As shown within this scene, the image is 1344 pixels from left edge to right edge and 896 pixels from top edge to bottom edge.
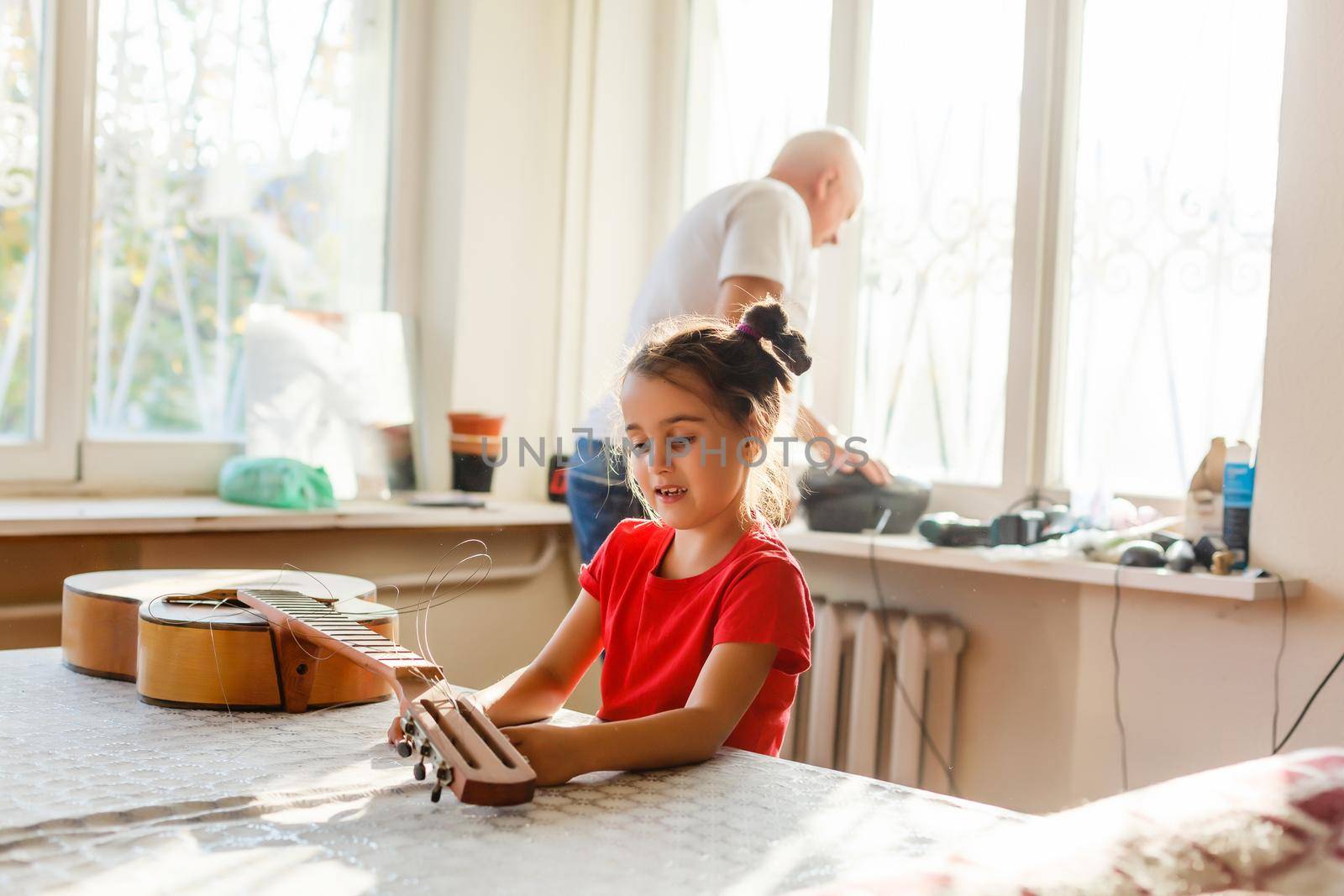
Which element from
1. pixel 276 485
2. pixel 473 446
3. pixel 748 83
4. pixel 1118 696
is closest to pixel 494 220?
pixel 473 446

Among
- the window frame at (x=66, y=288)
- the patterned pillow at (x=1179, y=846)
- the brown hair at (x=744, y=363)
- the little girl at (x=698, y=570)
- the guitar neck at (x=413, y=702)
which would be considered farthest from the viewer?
the window frame at (x=66, y=288)

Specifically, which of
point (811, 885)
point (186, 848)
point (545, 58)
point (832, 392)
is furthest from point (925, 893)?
point (545, 58)

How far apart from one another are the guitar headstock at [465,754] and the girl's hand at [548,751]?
20 mm

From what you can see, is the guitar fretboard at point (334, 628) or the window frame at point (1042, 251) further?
the window frame at point (1042, 251)

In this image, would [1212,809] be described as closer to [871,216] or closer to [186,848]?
[186,848]

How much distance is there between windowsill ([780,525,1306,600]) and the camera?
6.41 feet

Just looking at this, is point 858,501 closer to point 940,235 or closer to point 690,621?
point 940,235

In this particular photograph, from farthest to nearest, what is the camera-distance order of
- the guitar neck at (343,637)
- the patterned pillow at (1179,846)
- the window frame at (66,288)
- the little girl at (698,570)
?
1. the window frame at (66,288)
2. the little girl at (698,570)
3. the guitar neck at (343,637)
4. the patterned pillow at (1179,846)

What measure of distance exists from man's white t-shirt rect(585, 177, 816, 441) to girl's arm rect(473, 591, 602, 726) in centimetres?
75

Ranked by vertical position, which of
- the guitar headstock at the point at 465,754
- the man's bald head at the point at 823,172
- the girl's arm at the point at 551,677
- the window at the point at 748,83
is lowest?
the girl's arm at the point at 551,677

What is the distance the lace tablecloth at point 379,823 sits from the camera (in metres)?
0.69

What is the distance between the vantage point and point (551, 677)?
4.05 feet

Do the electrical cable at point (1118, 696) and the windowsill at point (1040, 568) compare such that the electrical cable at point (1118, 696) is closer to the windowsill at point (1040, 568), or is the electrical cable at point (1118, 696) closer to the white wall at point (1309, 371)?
the windowsill at point (1040, 568)

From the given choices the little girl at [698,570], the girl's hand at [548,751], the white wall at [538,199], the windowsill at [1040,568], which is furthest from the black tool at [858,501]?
the girl's hand at [548,751]
